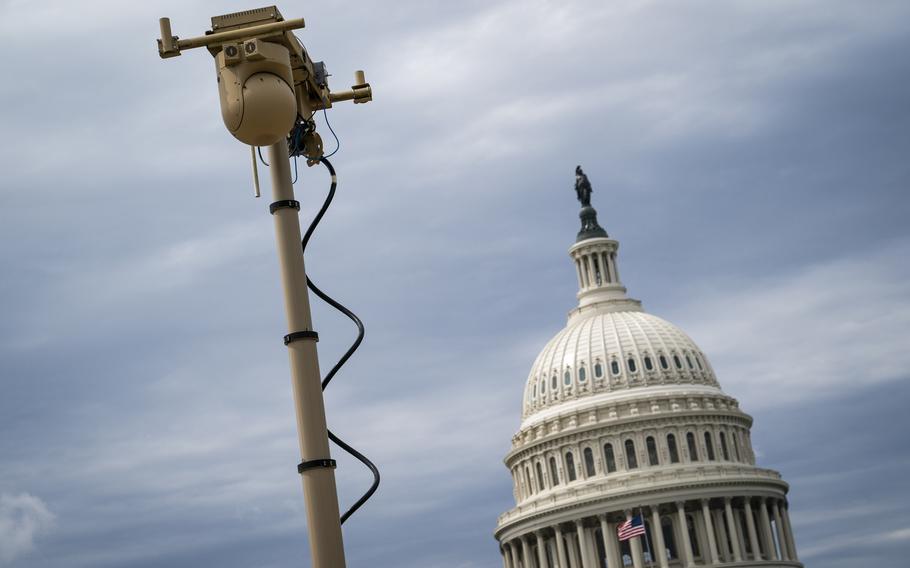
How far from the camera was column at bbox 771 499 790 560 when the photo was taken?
12156 centimetres

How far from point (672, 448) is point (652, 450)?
6.14 ft

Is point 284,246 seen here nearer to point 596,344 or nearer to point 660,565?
point 660,565

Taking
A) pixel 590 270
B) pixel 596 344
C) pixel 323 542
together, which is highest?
pixel 590 270

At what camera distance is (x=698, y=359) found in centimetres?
12962

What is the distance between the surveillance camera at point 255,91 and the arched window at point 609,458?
110431 millimetres

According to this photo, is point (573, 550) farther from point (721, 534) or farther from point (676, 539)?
point (721, 534)

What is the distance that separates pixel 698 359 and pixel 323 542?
392 ft

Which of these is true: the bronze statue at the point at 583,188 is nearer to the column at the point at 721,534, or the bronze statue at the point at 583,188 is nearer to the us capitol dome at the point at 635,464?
the us capitol dome at the point at 635,464

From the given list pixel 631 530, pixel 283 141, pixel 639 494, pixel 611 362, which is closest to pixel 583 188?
pixel 611 362

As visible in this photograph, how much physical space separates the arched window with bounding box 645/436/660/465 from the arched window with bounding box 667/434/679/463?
4.26 feet

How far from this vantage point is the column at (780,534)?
12156 cm

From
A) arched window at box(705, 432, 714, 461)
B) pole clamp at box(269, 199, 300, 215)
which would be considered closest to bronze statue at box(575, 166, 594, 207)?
arched window at box(705, 432, 714, 461)

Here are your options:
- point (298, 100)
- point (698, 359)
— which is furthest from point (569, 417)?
point (298, 100)

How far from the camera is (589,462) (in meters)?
122
